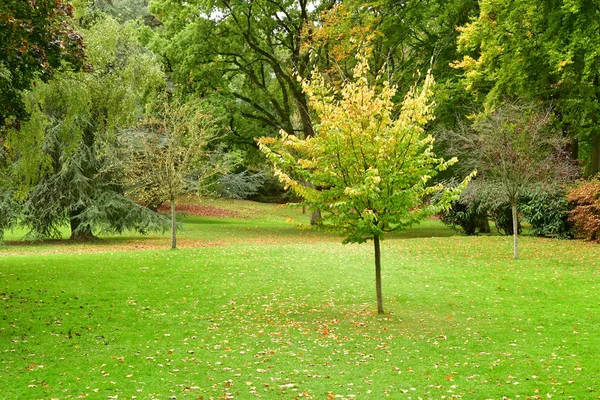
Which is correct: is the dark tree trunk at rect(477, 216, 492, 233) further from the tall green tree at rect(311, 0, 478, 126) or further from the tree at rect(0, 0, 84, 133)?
the tree at rect(0, 0, 84, 133)

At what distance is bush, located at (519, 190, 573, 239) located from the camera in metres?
23.7

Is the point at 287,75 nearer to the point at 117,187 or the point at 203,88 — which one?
the point at 203,88

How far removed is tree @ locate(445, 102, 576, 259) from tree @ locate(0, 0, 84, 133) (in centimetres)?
1261

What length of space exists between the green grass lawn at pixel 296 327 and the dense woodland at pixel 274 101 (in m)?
2.17

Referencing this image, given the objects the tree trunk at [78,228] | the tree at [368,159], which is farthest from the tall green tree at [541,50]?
the tree trunk at [78,228]

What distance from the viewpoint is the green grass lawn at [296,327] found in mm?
7699

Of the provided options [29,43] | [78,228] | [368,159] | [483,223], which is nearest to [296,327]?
[368,159]

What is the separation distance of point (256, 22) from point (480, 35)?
13499 mm

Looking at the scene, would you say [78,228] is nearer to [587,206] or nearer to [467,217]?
[467,217]

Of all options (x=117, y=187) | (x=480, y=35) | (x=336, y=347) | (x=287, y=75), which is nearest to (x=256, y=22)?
(x=287, y=75)

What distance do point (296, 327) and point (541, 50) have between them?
13.4 m

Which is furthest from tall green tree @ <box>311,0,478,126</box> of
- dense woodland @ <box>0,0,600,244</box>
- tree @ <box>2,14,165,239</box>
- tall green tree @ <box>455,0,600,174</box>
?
tree @ <box>2,14,165,239</box>

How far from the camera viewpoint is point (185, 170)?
20828mm

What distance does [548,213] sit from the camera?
24.2m
